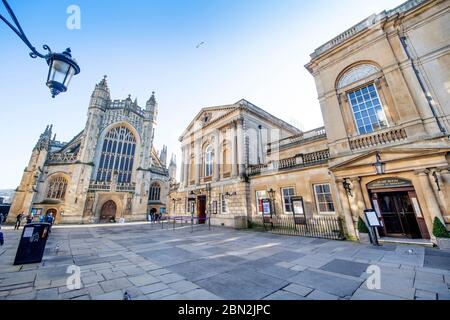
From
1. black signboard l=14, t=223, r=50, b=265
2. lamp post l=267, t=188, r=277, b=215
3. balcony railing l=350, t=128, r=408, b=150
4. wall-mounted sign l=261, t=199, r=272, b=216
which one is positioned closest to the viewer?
black signboard l=14, t=223, r=50, b=265

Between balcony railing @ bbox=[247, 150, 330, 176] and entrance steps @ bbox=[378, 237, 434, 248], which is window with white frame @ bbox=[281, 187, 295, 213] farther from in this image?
entrance steps @ bbox=[378, 237, 434, 248]

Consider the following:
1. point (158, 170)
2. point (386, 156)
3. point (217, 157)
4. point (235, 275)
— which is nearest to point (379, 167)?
point (386, 156)

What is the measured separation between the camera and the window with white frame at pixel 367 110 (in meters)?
9.67

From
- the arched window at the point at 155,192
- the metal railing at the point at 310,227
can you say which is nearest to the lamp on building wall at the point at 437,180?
the metal railing at the point at 310,227

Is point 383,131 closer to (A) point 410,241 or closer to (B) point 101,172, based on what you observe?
(A) point 410,241

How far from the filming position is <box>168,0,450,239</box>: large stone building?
7812 millimetres

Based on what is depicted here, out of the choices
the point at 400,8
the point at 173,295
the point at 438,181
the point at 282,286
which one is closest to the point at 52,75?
the point at 173,295

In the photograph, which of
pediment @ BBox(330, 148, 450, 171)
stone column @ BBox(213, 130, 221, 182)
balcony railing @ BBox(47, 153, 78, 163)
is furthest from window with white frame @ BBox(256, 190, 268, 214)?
balcony railing @ BBox(47, 153, 78, 163)

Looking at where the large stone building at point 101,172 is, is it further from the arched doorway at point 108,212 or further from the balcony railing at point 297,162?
the balcony railing at point 297,162

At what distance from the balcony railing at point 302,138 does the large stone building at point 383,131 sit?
6.6 inches

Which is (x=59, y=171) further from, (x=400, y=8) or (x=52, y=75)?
(x=400, y=8)

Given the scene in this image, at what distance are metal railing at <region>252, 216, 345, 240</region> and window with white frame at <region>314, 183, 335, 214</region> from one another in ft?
2.14

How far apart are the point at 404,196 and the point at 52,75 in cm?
1331

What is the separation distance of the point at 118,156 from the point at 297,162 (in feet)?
95.1
